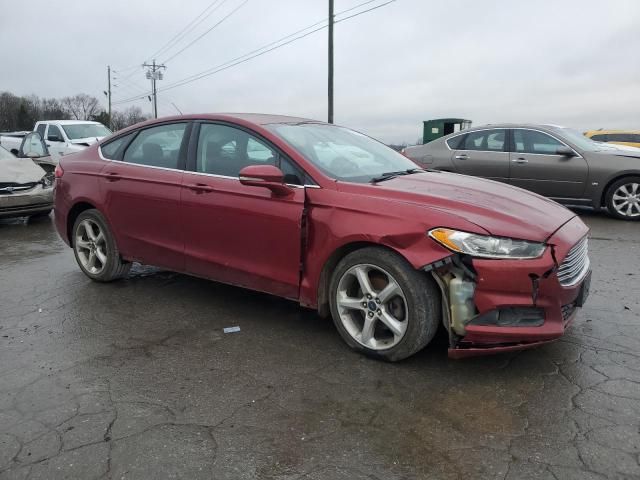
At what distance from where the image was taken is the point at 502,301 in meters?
2.96

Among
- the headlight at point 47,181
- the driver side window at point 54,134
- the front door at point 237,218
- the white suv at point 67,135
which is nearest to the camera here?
the front door at point 237,218

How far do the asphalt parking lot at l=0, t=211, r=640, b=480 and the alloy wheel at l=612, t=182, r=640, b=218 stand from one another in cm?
458

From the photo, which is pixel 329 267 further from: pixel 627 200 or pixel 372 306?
pixel 627 200

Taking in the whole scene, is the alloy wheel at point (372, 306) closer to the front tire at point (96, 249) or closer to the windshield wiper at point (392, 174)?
the windshield wiper at point (392, 174)

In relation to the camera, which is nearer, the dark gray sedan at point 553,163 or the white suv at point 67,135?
the dark gray sedan at point 553,163

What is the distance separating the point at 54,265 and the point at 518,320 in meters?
5.03

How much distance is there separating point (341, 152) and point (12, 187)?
679cm

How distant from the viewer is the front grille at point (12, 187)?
8.49 metres

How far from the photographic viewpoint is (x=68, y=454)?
96.2 inches

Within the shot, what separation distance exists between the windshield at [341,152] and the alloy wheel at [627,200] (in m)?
5.45

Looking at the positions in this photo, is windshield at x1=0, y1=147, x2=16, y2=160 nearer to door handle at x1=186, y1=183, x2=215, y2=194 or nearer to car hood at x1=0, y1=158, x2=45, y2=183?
car hood at x1=0, y1=158, x2=45, y2=183

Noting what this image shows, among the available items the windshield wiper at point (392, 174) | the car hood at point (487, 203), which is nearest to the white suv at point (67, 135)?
the windshield wiper at point (392, 174)

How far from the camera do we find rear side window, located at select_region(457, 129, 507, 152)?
30.7 feet

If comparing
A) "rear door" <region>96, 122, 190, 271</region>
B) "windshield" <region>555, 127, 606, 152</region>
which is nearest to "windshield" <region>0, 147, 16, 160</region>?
"rear door" <region>96, 122, 190, 271</region>
